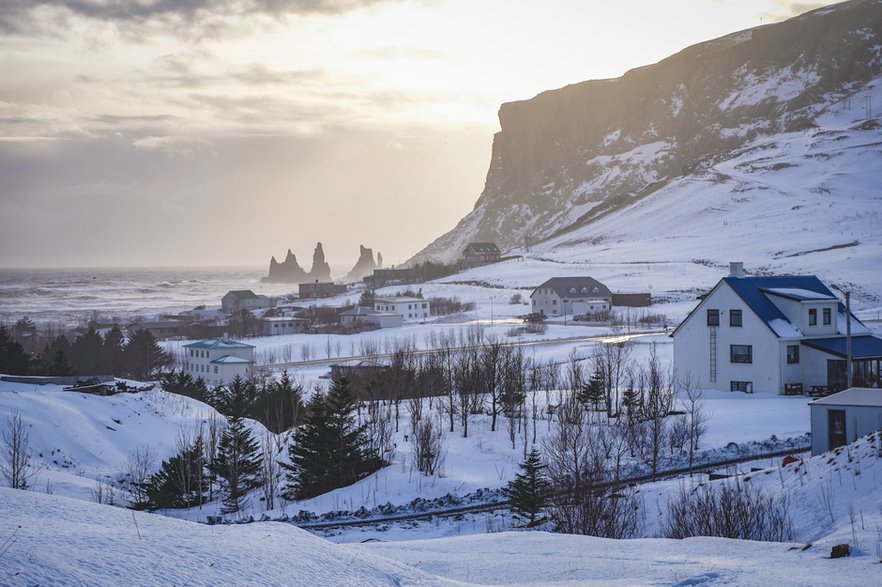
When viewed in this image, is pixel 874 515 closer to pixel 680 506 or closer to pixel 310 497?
pixel 680 506

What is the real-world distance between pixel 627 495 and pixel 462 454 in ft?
42.0

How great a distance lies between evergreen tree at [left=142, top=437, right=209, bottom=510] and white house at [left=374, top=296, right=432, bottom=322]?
76976 millimetres

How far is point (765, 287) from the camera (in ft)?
147

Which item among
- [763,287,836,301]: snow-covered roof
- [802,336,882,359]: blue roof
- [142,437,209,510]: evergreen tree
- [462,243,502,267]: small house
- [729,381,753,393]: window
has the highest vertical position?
[462,243,502,267]: small house

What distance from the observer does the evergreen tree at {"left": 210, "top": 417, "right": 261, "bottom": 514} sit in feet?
103

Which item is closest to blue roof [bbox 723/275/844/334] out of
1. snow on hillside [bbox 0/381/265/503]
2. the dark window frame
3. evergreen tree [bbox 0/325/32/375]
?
the dark window frame

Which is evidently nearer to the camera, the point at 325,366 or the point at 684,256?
the point at 325,366

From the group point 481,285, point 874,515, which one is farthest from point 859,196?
point 874,515

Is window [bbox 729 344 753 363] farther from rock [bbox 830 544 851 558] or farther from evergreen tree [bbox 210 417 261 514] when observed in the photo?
rock [bbox 830 544 851 558]

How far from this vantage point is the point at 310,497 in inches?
1225

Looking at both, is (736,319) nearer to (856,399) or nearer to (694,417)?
(694,417)

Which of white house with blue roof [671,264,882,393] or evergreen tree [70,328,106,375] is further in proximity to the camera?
evergreen tree [70,328,106,375]

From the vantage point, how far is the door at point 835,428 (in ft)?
89.4

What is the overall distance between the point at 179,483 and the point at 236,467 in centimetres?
207
